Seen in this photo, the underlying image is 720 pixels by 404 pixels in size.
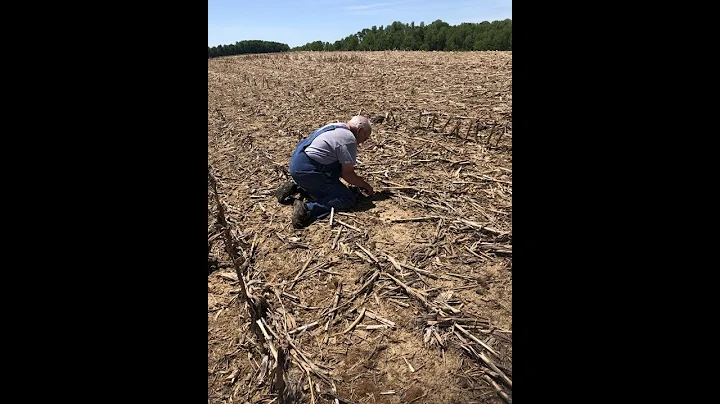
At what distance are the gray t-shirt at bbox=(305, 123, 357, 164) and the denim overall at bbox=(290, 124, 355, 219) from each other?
3.8 inches

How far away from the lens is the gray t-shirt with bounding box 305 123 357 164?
5.04 metres

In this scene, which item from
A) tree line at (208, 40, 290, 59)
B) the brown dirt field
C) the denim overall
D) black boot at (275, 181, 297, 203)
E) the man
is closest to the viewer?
the brown dirt field

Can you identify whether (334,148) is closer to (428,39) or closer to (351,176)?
(351,176)

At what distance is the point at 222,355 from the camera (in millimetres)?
3219

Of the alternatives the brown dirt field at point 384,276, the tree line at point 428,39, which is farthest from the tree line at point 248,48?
the brown dirt field at point 384,276

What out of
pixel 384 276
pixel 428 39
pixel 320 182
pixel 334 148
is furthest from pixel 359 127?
pixel 428 39

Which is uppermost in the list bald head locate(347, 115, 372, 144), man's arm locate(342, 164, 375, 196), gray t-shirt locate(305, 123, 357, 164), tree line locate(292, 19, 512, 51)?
tree line locate(292, 19, 512, 51)

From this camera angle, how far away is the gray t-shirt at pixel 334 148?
5.04m

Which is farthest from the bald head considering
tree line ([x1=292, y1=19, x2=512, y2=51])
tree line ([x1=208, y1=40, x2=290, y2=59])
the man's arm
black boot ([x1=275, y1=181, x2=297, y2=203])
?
tree line ([x1=208, y1=40, x2=290, y2=59])

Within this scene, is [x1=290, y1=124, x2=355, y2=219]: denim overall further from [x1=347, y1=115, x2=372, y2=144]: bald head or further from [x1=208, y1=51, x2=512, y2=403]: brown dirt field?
[x1=208, y1=51, x2=512, y2=403]: brown dirt field

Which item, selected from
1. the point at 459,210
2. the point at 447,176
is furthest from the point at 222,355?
the point at 447,176

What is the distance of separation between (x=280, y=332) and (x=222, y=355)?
20.2 inches

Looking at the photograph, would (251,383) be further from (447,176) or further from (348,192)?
(447,176)
